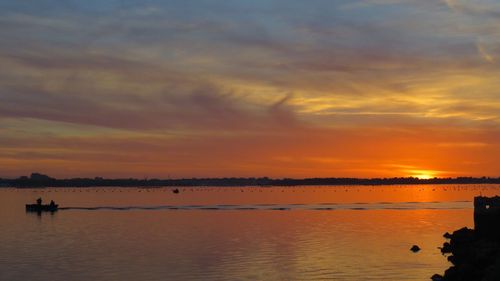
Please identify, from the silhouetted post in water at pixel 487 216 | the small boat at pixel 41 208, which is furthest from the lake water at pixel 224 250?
the small boat at pixel 41 208

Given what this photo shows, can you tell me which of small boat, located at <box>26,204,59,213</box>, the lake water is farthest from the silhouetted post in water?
small boat, located at <box>26,204,59,213</box>

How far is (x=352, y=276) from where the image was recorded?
46.7 meters

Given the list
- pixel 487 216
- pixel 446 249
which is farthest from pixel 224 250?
pixel 487 216

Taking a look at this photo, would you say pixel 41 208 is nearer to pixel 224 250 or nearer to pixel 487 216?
pixel 224 250

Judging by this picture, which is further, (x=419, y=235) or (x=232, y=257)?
(x=419, y=235)

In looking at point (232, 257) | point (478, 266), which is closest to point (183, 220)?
point (232, 257)

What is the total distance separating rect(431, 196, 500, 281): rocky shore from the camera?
39812 millimetres

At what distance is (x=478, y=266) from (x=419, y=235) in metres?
34.1

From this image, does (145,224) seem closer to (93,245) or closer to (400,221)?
(93,245)

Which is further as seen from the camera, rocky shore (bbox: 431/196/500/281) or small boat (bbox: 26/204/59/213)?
small boat (bbox: 26/204/59/213)

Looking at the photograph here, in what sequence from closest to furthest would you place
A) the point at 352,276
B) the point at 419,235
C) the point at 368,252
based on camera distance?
the point at 352,276 < the point at 368,252 < the point at 419,235

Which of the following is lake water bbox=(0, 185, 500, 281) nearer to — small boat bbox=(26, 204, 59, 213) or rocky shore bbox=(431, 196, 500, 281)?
rocky shore bbox=(431, 196, 500, 281)

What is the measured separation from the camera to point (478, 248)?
47.8m

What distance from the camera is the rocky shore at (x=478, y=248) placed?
131 feet
